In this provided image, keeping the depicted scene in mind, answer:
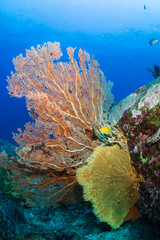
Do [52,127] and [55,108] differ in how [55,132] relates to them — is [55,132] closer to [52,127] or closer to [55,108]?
[52,127]

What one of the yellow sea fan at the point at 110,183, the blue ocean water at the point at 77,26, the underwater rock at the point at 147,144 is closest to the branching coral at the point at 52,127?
the yellow sea fan at the point at 110,183

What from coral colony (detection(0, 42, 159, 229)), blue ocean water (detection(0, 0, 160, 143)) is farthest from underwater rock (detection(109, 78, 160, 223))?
blue ocean water (detection(0, 0, 160, 143))

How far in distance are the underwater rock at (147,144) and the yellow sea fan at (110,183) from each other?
183 millimetres

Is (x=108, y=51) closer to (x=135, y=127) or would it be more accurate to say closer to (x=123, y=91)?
(x=123, y=91)

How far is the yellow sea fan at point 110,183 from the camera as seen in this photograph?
2482 millimetres

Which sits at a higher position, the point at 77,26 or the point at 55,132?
the point at 77,26

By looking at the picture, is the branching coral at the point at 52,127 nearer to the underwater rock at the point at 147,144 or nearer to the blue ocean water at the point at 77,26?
the underwater rock at the point at 147,144

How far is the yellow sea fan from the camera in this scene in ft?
8.14

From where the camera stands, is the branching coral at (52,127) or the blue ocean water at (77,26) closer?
the branching coral at (52,127)

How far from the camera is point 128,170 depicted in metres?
2.67

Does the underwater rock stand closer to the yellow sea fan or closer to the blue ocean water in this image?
the yellow sea fan

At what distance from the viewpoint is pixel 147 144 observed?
239cm

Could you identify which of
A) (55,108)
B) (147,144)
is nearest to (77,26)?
(55,108)

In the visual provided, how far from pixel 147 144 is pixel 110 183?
3.07 feet
